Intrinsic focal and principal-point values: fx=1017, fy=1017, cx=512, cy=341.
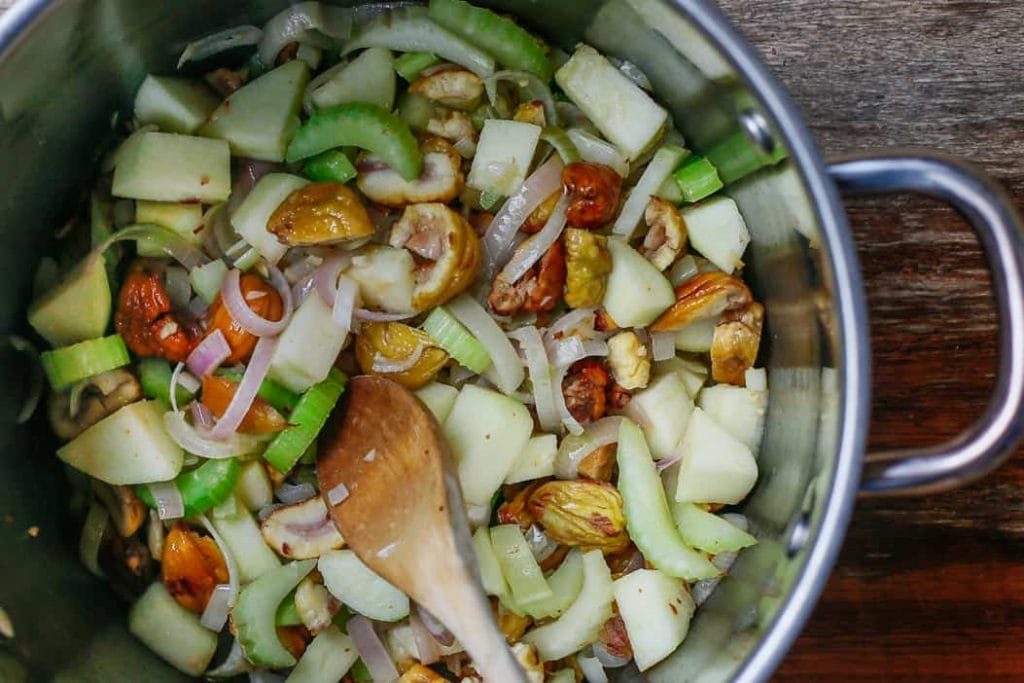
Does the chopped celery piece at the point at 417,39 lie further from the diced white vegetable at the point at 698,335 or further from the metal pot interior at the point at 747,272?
the diced white vegetable at the point at 698,335

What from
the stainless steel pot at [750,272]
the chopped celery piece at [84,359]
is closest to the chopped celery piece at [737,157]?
the stainless steel pot at [750,272]

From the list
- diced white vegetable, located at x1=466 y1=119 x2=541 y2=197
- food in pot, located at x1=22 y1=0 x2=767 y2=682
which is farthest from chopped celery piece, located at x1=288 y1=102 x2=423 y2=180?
diced white vegetable, located at x1=466 y1=119 x2=541 y2=197

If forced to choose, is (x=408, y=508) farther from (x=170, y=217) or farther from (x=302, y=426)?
(x=170, y=217)

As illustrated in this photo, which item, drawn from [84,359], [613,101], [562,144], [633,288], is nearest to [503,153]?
[562,144]

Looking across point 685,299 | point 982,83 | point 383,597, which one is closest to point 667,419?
Result: point 685,299

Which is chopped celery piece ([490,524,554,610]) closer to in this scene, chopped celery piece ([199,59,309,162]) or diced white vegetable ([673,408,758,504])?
diced white vegetable ([673,408,758,504])

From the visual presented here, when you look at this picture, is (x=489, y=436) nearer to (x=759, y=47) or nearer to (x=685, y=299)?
(x=685, y=299)
